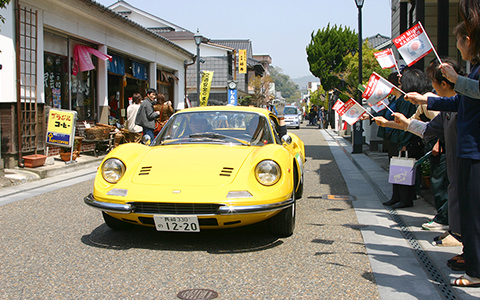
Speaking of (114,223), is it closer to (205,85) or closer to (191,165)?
(191,165)

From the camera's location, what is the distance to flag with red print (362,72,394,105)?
4648 mm

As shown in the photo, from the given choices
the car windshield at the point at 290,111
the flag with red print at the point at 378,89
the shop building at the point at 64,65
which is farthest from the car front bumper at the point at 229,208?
the car windshield at the point at 290,111

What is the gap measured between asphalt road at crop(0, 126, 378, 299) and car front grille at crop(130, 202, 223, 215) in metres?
0.39

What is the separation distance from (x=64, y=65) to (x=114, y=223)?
31.5 feet

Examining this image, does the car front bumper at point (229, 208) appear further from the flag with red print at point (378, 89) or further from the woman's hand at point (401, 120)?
the flag with red print at point (378, 89)

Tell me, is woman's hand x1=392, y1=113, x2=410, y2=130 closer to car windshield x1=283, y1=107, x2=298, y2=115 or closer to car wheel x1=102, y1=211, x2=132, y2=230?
car wheel x1=102, y1=211, x2=132, y2=230

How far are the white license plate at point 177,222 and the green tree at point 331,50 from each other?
38961 millimetres

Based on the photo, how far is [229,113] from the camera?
5824 millimetres

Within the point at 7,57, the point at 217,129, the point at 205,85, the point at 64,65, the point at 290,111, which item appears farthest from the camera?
the point at 290,111

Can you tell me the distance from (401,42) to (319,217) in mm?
2375

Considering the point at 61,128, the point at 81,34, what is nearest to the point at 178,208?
the point at 61,128

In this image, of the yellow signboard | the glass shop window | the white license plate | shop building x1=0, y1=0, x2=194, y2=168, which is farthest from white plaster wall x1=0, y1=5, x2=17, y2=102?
the white license plate

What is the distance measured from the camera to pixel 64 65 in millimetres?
13188

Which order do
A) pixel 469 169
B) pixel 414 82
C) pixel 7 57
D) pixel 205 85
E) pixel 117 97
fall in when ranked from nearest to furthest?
pixel 469 169, pixel 414 82, pixel 7 57, pixel 117 97, pixel 205 85
